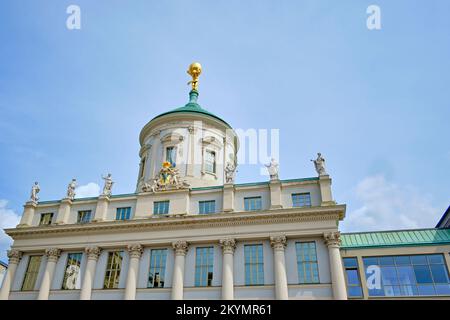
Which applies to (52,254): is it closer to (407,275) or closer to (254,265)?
(254,265)

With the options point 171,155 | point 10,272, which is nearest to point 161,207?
point 171,155

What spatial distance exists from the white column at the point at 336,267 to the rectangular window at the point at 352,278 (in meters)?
1.59

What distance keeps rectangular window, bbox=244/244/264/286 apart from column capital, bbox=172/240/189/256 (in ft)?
17.1

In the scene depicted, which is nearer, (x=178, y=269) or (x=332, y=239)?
(x=332, y=239)

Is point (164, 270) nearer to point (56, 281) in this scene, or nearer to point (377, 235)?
point (56, 281)

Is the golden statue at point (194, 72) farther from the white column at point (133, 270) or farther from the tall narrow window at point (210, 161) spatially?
the white column at point (133, 270)

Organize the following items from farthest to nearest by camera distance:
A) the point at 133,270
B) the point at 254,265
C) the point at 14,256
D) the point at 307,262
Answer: the point at 14,256, the point at 133,270, the point at 254,265, the point at 307,262

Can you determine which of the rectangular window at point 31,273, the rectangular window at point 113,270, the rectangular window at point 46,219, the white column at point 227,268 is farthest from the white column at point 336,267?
the rectangular window at point 46,219

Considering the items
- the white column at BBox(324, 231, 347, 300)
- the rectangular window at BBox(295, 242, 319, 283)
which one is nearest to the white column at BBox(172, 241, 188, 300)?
the rectangular window at BBox(295, 242, 319, 283)

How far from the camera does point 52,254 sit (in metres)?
32.7

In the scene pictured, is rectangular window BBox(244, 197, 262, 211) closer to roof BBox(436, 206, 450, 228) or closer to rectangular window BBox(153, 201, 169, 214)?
rectangular window BBox(153, 201, 169, 214)

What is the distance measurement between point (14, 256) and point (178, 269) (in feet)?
55.3

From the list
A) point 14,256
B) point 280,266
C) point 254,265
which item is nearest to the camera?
point 280,266
